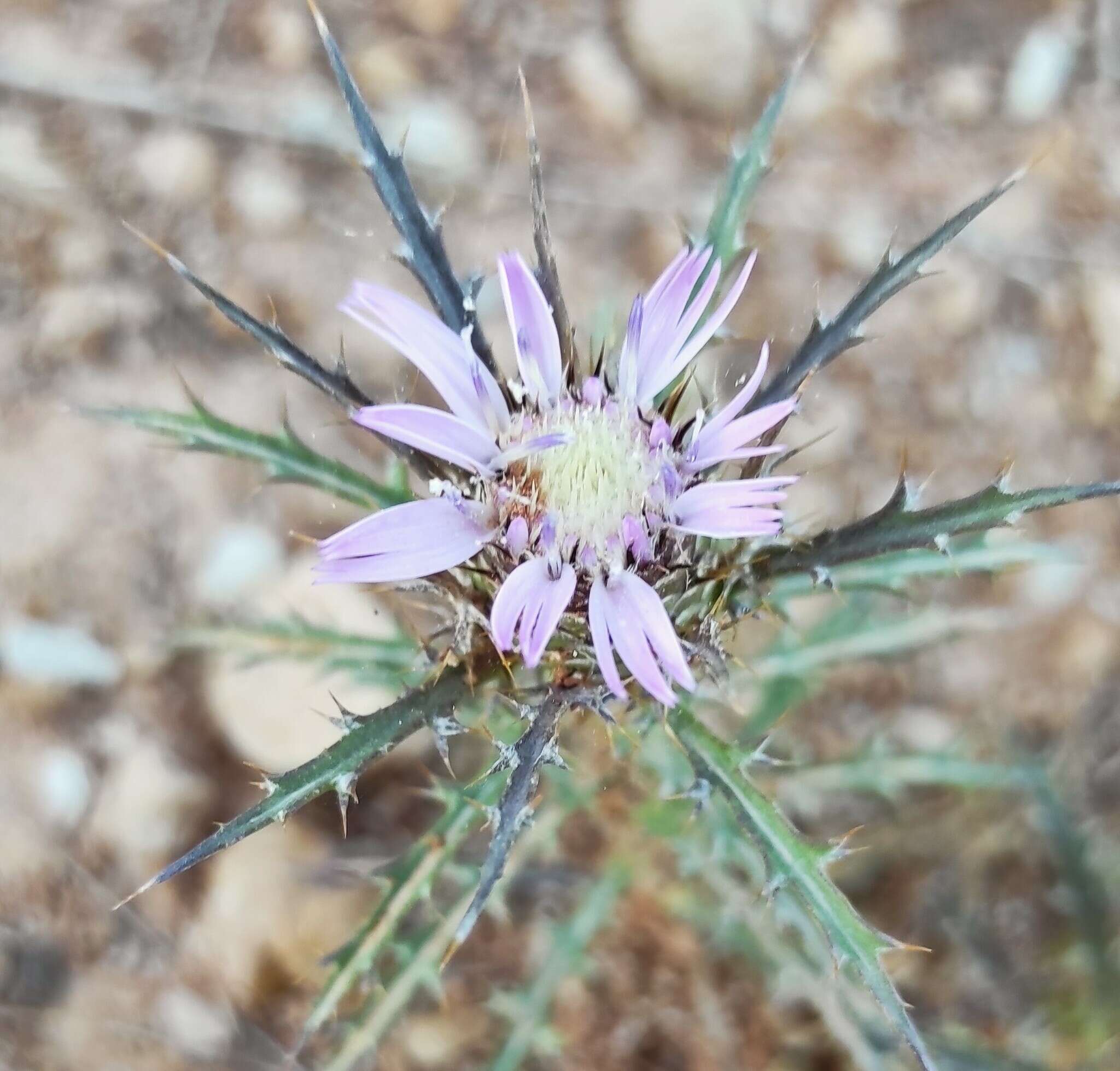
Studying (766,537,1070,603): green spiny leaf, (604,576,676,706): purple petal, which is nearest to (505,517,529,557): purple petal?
(604,576,676,706): purple petal

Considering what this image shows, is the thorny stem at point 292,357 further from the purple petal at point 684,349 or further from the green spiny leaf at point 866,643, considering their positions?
the green spiny leaf at point 866,643

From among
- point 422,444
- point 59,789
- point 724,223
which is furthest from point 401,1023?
point 724,223

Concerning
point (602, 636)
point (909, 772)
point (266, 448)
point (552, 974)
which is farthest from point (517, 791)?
point (909, 772)

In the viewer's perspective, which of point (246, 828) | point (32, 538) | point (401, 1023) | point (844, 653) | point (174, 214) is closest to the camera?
point (246, 828)

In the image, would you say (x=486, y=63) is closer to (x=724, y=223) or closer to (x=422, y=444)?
(x=724, y=223)

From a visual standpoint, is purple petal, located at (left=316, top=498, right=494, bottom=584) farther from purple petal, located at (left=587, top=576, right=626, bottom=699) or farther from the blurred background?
the blurred background
